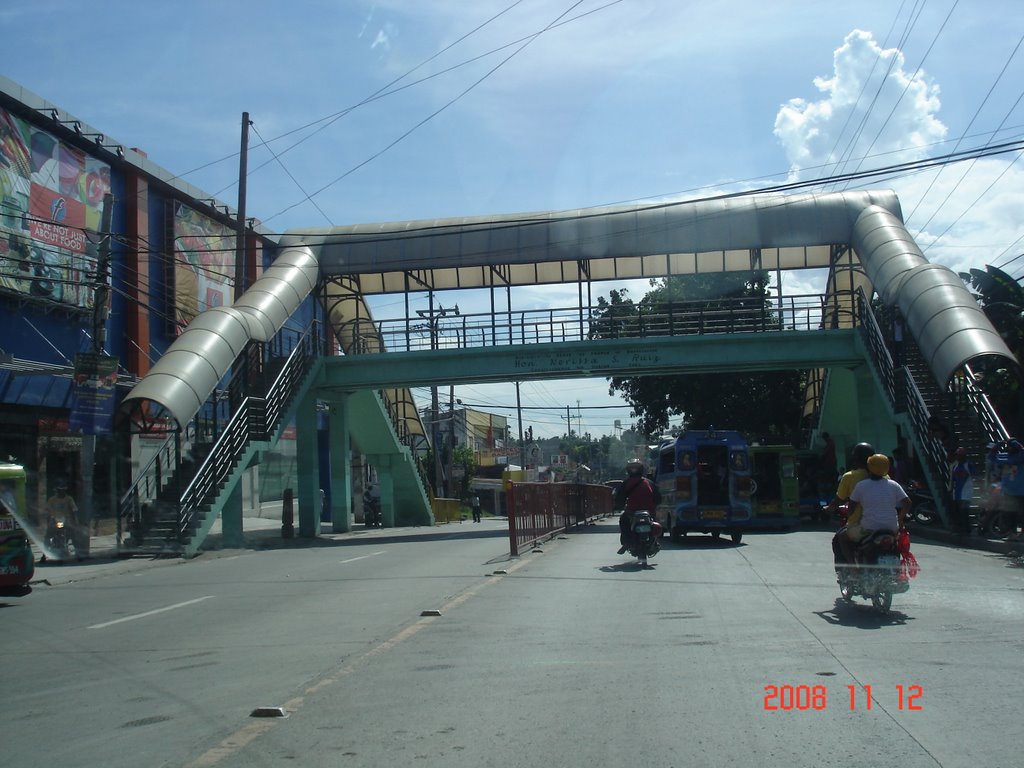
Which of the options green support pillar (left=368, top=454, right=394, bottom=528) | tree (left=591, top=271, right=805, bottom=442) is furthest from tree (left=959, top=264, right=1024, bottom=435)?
green support pillar (left=368, top=454, right=394, bottom=528)

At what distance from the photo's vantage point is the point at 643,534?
15.5 meters

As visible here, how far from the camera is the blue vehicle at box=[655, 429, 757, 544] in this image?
21.4 m

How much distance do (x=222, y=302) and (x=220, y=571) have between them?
864 inches

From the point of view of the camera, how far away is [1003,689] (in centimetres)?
686

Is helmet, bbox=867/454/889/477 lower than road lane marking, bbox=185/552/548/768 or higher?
higher

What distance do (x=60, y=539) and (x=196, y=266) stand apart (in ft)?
45.6

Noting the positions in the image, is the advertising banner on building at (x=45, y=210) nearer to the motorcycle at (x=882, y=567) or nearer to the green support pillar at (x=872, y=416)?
the motorcycle at (x=882, y=567)

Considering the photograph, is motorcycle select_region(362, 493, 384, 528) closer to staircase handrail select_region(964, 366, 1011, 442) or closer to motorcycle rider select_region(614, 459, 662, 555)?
staircase handrail select_region(964, 366, 1011, 442)

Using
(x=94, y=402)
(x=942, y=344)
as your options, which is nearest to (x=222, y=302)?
(x=94, y=402)

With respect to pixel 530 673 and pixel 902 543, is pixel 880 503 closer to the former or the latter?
pixel 902 543

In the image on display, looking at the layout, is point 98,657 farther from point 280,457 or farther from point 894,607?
point 280,457

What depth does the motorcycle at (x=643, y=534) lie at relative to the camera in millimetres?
15500
